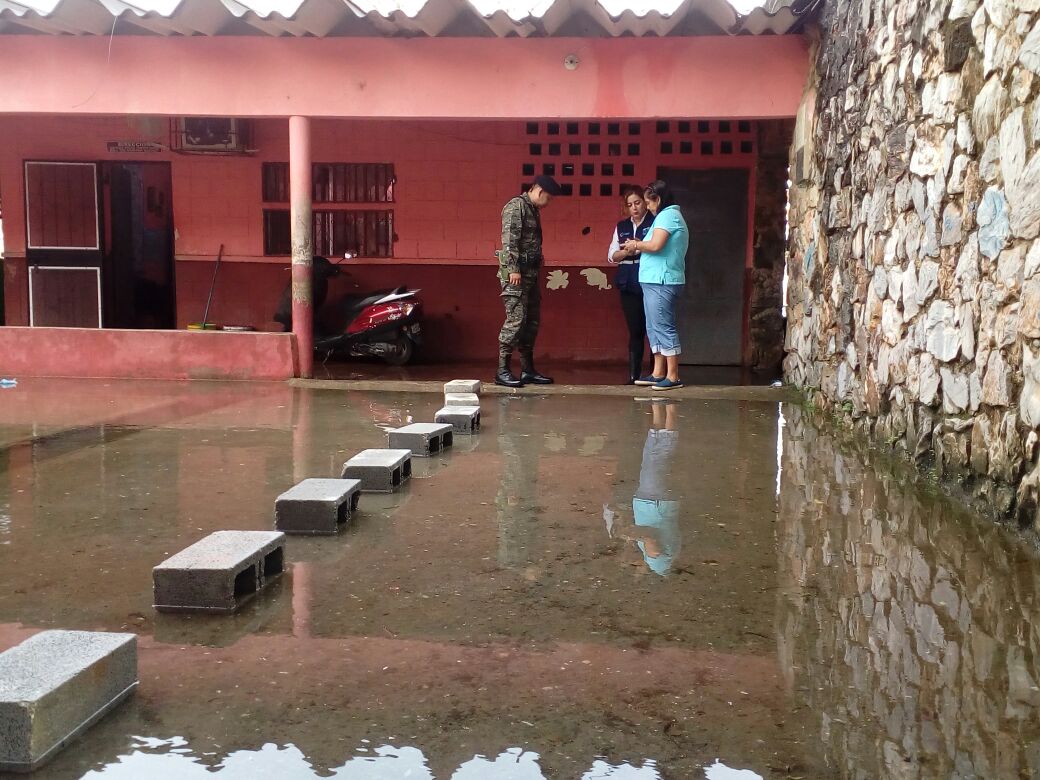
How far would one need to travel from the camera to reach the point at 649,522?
438 centimetres

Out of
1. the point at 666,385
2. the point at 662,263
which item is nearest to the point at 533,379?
the point at 666,385

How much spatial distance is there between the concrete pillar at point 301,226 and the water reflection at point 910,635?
5816 millimetres

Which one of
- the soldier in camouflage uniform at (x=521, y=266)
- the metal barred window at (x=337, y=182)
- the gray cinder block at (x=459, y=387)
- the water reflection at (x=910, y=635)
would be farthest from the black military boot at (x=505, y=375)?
the water reflection at (x=910, y=635)

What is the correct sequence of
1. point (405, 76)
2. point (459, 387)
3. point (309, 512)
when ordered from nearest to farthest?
point (309, 512) < point (459, 387) < point (405, 76)

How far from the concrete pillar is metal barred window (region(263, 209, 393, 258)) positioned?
2206 millimetres

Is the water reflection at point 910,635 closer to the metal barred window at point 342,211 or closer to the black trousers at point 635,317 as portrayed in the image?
the black trousers at point 635,317

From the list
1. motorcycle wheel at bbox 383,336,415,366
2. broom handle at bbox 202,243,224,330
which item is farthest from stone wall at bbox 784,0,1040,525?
broom handle at bbox 202,243,224,330

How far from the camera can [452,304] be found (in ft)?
38.2

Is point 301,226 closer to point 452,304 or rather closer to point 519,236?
point 519,236

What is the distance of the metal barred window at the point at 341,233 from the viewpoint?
11672 mm

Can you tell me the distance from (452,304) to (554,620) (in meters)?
8.70

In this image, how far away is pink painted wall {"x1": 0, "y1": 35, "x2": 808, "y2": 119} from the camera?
28.9 ft

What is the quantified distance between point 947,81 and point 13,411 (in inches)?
252

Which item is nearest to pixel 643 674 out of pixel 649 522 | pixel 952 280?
pixel 649 522
